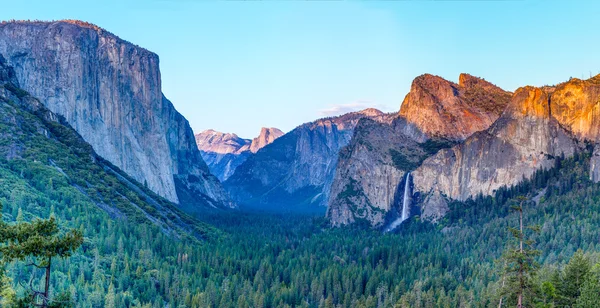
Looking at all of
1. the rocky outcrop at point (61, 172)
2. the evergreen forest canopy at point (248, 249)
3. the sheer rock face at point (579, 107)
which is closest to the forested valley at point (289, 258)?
the evergreen forest canopy at point (248, 249)

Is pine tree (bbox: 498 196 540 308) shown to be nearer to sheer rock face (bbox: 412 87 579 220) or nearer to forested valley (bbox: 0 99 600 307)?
forested valley (bbox: 0 99 600 307)

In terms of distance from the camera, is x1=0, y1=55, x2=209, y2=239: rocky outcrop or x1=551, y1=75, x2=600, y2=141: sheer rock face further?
x1=551, y1=75, x2=600, y2=141: sheer rock face

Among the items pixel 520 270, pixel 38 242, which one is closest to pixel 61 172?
pixel 38 242

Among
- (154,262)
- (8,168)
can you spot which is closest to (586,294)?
(154,262)

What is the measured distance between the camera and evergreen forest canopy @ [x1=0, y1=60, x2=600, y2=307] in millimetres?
96938

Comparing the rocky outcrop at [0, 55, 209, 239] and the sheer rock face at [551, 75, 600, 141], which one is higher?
the sheer rock face at [551, 75, 600, 141]

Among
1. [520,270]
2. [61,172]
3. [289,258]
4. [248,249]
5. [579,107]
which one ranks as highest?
[579,107]

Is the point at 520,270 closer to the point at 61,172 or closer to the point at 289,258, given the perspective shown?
the point at 289,258

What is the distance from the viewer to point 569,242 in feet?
415

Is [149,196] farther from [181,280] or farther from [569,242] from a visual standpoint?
[569,242]

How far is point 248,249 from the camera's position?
153 meters

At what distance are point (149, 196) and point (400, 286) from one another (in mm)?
98454

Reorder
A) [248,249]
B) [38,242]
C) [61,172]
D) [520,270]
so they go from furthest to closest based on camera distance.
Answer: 1. [248,249]
2. [61,172]
3. [520,270]
4. [38,242]

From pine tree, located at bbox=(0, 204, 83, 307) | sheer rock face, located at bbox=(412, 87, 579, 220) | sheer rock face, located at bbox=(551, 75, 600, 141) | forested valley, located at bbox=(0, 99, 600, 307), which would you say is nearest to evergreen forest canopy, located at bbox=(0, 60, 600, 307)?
forested valley, located at bbox=(0, 99, 600, 307)
